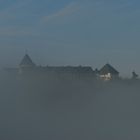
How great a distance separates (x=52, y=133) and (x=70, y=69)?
129 feet

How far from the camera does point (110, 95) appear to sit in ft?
98.8

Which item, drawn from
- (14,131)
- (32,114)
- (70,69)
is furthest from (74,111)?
(70,69)

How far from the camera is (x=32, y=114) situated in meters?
23.1

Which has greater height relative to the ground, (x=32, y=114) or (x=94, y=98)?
(x=94, y=98)

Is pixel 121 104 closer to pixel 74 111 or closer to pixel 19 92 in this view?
pixel 74 111

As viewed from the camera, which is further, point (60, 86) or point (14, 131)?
point (60, 86)

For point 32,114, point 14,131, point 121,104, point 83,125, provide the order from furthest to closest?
point 121,104, point 32,114, point 83,125, point 14,131

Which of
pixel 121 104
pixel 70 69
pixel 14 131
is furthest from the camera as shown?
pixel 70 69

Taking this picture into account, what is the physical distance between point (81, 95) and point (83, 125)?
8877 mm

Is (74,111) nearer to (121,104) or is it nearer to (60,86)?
(121,104)

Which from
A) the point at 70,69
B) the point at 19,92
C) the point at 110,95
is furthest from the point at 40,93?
the point at 70,69

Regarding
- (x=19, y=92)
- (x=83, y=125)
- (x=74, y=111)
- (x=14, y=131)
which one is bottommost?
(x=14, y=131)

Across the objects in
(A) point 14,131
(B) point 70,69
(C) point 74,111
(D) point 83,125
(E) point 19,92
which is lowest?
(A) point 14,131

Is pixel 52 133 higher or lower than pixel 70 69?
lower
